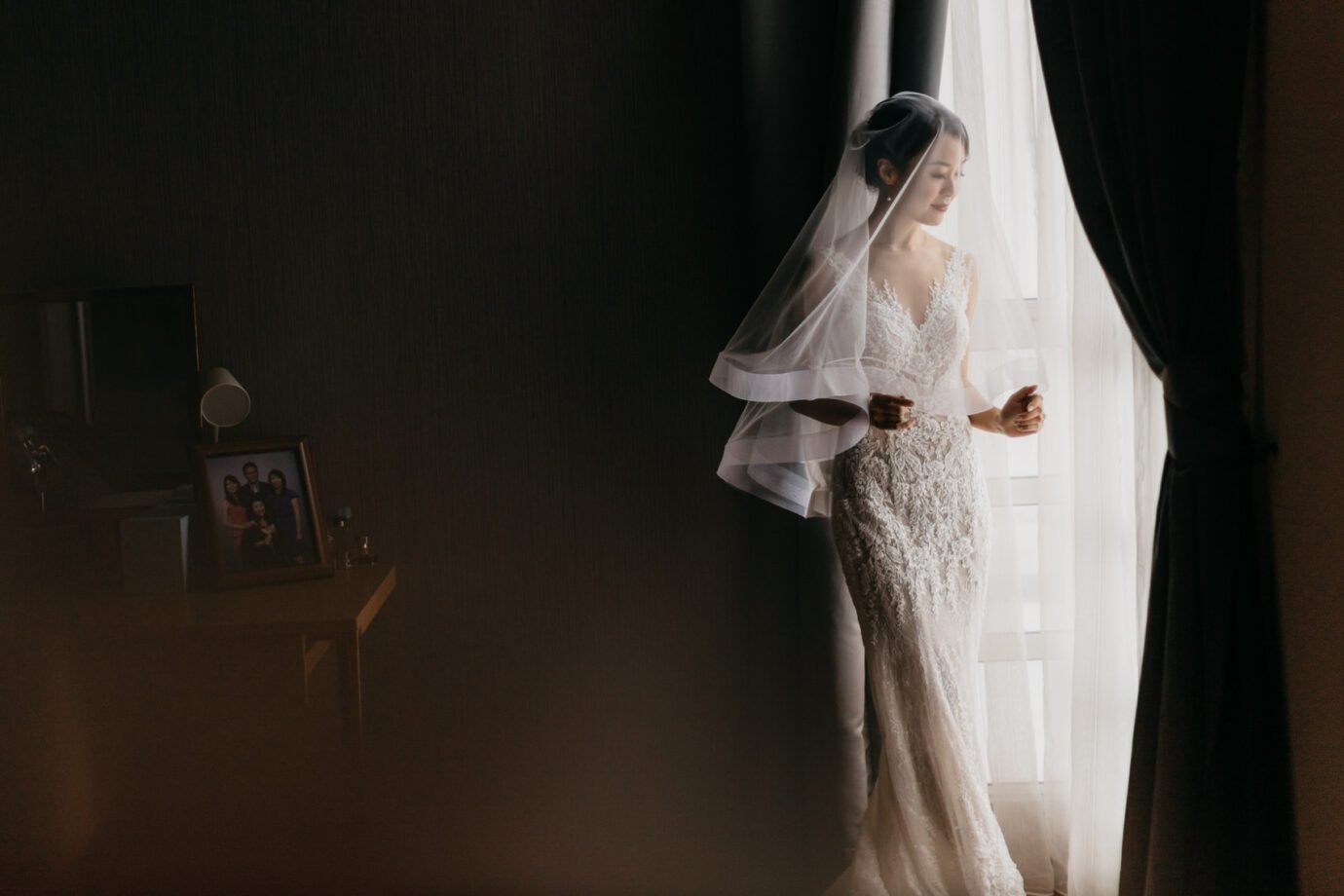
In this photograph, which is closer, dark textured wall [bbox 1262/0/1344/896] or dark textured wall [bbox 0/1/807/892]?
dark textured wall [bbox 1262/0/1344/896]

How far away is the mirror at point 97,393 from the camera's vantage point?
223 centimetres

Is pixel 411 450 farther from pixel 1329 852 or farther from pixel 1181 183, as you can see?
pixel 1329 852

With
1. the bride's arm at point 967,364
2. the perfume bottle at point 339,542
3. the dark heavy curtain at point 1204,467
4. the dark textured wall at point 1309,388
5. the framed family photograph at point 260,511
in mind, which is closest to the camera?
the dark textured wall at point 1309,388

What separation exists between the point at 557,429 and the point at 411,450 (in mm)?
348

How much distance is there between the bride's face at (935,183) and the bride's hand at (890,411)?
0.34 meters

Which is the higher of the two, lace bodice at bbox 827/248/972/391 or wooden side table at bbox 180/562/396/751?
lace bodice at bbox 827/248/972/391

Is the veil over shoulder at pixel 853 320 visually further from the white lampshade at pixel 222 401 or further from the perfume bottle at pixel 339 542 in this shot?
the white lampshade at pixel 222 401

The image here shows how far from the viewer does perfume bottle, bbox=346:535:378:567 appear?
2.32 m

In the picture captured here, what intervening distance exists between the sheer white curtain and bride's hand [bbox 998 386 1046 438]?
0.73 ft

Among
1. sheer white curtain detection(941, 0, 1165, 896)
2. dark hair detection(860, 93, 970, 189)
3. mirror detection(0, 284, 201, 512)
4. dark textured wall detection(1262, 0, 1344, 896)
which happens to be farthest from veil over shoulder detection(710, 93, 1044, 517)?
mirror detection(0, 284, 201, 512)

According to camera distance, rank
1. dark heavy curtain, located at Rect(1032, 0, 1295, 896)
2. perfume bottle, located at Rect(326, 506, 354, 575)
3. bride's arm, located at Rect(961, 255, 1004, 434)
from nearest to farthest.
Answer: dark heavy curtain, located at Rect(1032, 0, 1295, 896)
bride's arm, located at Rect(961, 255, 1004, 434)
perfume bottle, located at Rect(326, 506, 354, 575)

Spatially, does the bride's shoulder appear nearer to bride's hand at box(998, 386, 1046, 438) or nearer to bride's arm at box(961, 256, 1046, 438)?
bride's arm at box(961, 256, 1046, 438)

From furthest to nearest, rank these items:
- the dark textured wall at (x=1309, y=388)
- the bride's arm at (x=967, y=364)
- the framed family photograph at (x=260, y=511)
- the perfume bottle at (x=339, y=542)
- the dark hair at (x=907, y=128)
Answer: the perfume bottle at (x=339, y=542), the framed family photograph at (x=260, y=511), the bride's arm at (x=967, y=364), the dark hair at (x=907, y=128), the dark textured wall at (x=1309, y=388)

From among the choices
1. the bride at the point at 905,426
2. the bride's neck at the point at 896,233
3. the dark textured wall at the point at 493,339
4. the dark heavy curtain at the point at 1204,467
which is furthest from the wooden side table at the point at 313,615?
the dark heavy curtain at the point at 1204,467
